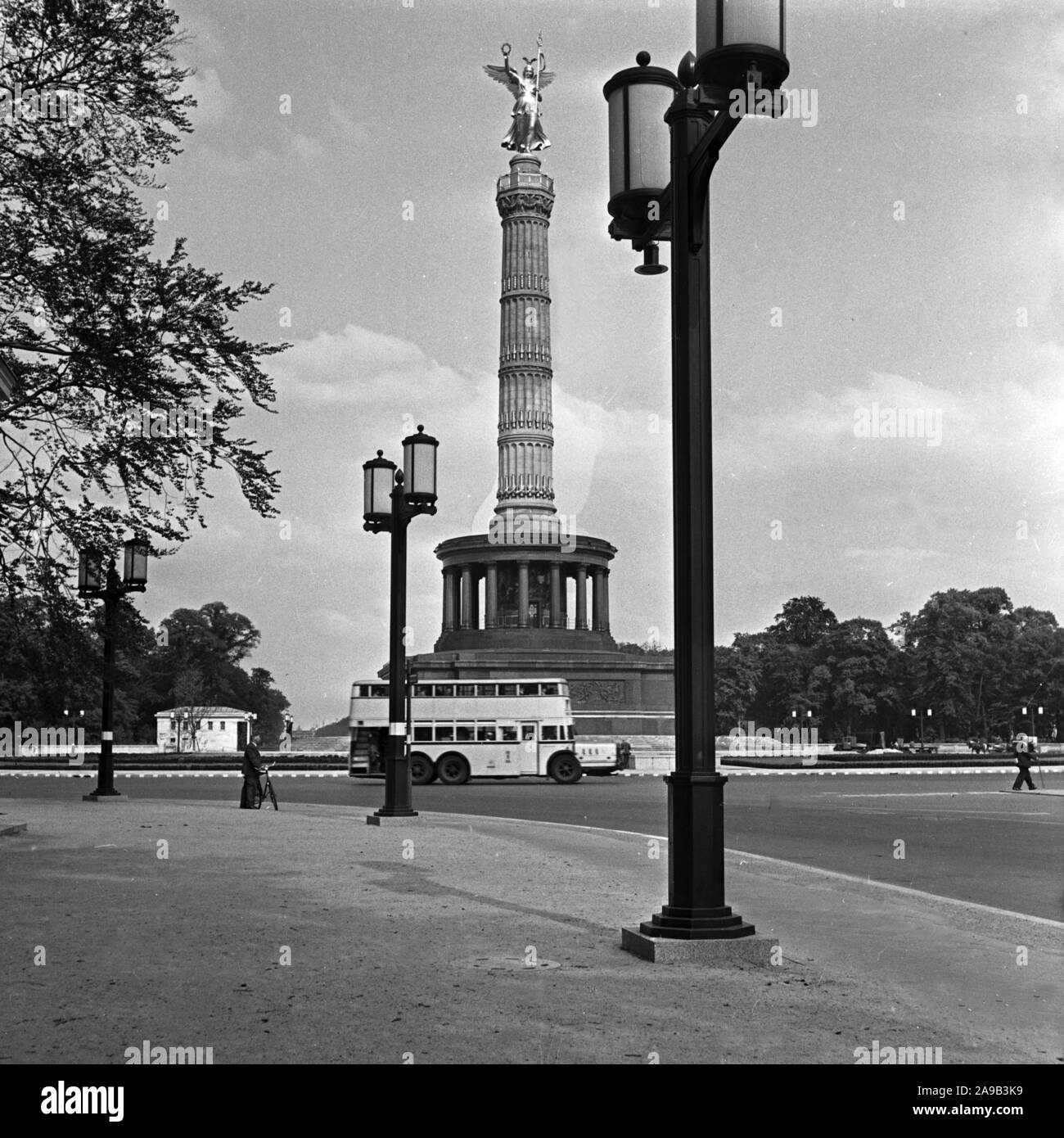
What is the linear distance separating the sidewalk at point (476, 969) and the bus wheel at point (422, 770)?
2672 centimetres

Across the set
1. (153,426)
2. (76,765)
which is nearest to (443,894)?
(153,426)

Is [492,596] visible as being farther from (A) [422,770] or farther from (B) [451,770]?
(A) [422,770]

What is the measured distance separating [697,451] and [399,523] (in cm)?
1207

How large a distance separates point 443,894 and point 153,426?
673 centimetres

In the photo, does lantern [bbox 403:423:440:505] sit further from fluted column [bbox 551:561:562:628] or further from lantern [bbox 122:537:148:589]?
fluted column [bbox 551:561:562:628]

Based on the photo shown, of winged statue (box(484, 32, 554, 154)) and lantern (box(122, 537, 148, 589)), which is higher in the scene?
winged statue (box(484, 32, 554, 154))

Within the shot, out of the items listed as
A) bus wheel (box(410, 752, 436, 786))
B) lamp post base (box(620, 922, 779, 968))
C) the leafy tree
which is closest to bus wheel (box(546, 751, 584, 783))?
bus wheel (box(410, 752, 436, 786))

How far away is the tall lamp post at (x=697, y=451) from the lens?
24.2 feet

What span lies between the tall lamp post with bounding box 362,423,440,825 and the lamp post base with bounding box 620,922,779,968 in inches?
475

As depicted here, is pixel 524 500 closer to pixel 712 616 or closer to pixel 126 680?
pixel 126 680

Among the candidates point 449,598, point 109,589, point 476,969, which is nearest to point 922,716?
point 449,598

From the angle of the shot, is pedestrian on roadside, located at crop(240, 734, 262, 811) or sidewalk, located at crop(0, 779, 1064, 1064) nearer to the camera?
sidewalk, located at crop(0, 779, 1064, 1064)

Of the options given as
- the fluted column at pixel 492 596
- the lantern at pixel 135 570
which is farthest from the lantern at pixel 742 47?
the fluted column at pixel 492 596

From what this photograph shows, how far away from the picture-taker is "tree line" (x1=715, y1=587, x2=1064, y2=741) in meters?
103
